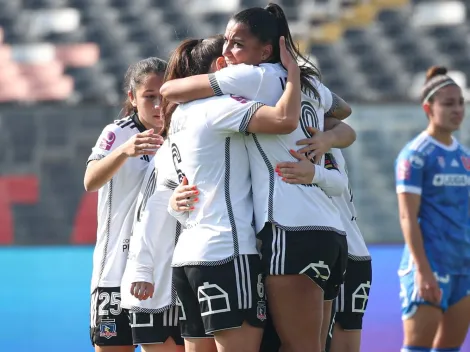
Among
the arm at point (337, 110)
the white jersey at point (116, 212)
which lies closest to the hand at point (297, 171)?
the arm at point (337, 110)

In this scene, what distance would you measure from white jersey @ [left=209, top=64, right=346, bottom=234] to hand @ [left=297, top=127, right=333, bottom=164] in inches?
0.9

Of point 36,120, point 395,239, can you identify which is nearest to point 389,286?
point 395,239

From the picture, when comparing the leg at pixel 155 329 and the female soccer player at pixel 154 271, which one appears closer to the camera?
the female soccer player at pixel 154 271

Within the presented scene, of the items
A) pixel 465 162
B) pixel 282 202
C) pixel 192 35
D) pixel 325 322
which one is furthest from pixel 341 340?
pixel 192 35

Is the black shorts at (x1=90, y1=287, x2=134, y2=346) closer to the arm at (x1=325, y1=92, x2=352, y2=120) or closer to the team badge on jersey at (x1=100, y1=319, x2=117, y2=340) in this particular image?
the team badge on jersey at (x1=100, y1=319, x2=117, y2=340)

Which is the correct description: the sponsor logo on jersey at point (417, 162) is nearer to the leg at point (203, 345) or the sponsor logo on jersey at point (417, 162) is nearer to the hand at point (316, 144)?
the hand at point (316, 144)

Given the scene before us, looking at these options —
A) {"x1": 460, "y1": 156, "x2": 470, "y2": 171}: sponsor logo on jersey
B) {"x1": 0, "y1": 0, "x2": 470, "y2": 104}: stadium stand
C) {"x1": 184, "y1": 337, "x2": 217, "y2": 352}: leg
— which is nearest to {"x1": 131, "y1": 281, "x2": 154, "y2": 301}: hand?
{"x1": 184, "y1": 337, "x2": 217, "y2": 352}: leg

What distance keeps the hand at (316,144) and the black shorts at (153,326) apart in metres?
0.85

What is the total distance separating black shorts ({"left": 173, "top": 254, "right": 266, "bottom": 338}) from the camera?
2.76m

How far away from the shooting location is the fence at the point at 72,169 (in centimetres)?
645

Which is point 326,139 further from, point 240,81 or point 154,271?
point 154,271

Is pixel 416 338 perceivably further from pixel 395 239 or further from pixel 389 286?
pixel 395 239

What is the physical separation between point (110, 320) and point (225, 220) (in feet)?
3.38

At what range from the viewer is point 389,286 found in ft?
19.8
